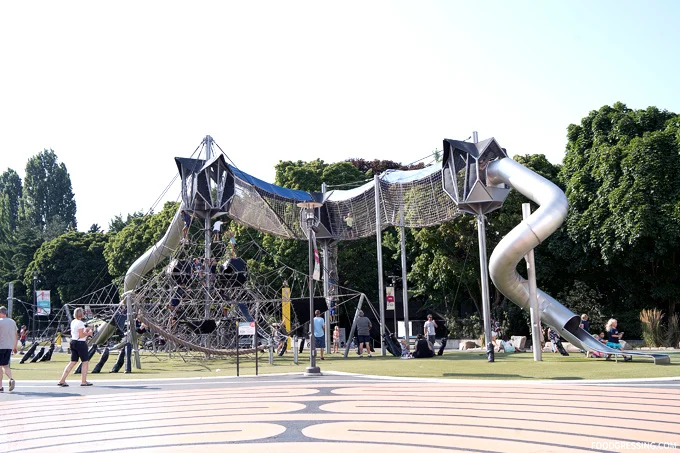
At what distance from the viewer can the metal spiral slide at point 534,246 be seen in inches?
888

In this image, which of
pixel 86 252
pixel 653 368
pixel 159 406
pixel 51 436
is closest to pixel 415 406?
pixel 159 406

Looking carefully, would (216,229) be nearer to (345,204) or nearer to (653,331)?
(345,204)

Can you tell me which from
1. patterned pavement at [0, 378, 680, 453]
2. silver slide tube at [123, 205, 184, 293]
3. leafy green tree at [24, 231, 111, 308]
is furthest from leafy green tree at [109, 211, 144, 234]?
patterned pavement at [0, 378, 680, 453]

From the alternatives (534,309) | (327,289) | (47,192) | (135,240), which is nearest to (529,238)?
(534,309)

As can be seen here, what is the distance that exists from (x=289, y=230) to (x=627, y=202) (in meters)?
16.8

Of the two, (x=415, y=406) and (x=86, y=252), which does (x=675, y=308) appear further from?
(x=86, y=252)

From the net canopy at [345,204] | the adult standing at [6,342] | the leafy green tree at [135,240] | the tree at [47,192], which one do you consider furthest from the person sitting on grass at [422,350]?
the tree at [47,192]

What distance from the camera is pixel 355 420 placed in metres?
9.66

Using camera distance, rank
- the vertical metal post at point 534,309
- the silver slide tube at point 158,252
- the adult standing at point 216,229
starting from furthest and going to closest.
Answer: the silver slide tube at point 158,252, the adult standing at point 216,229, the vertical metal post at point 534,309

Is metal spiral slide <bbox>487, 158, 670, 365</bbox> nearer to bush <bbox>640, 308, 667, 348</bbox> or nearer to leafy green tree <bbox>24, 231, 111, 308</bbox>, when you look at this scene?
bush <bbox>640, 308, 667, 348</bbox>

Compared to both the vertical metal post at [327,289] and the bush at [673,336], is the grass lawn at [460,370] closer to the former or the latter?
the vertical metal post at [327,289]

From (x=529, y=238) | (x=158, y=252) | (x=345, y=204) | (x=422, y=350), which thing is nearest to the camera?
(x=529, y=238)

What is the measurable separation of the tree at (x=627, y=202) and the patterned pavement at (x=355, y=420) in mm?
21449

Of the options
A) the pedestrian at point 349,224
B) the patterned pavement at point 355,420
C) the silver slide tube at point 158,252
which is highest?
the pedestrian at point 349,224
